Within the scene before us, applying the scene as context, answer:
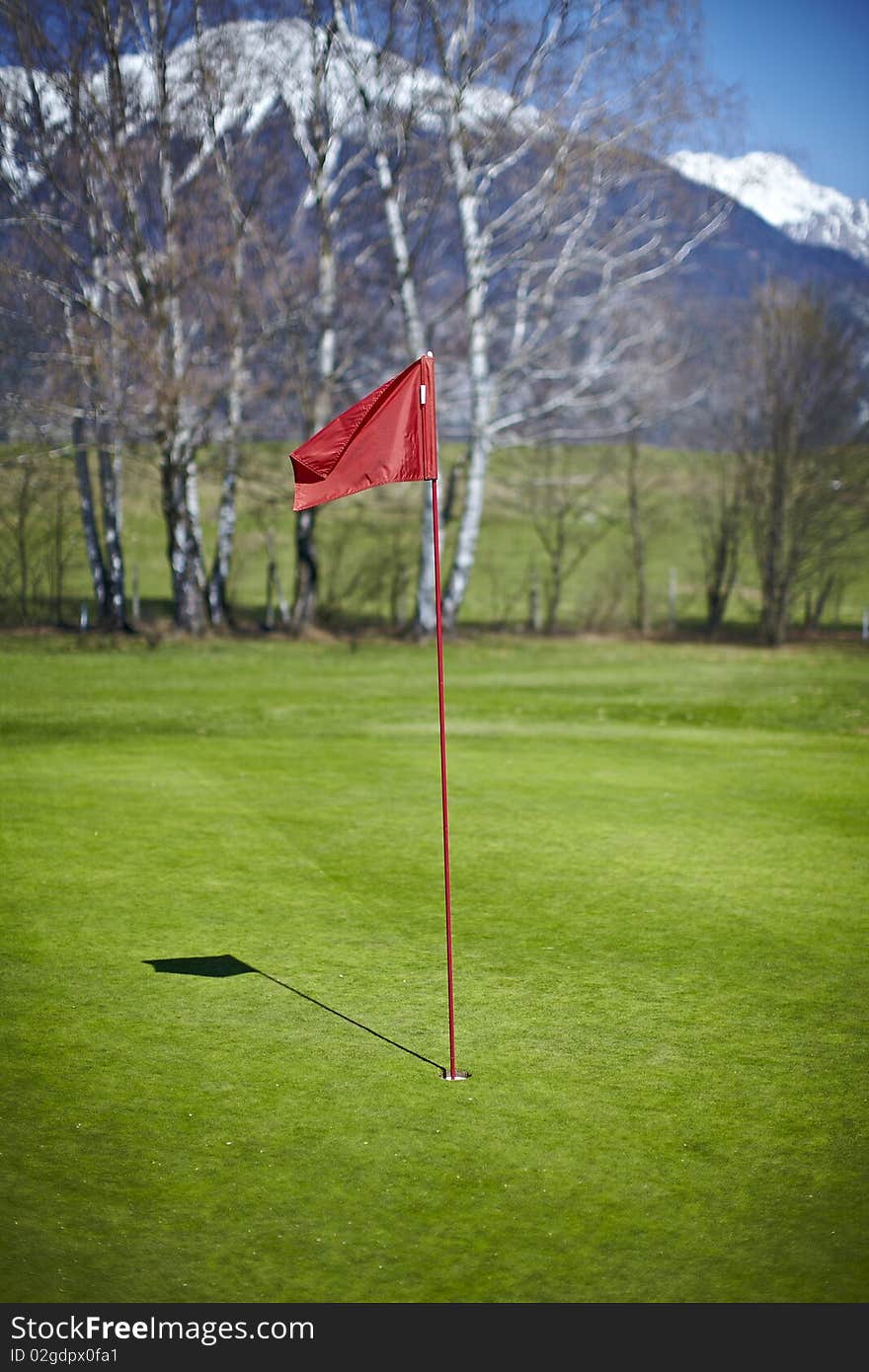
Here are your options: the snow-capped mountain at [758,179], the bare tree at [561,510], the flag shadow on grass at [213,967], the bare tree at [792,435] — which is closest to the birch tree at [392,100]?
the bare tree at [561,510]

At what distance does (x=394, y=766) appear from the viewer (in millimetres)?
12367

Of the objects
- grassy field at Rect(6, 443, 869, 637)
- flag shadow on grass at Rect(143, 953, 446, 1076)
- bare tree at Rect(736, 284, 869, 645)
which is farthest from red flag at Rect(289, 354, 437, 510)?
bare tree at Rect(736, 284, 869, 645)

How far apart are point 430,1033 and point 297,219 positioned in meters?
23.0

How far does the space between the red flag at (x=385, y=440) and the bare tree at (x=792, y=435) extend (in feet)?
79.1

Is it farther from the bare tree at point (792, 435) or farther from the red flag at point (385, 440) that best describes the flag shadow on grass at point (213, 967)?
the bare tree at point (792, 435)

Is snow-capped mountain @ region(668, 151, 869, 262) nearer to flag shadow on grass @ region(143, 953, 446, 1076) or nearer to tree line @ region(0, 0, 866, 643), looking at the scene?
tree line @ region(0, 0, 866, 643)

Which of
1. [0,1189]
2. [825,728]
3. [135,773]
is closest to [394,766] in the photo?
[135,773]

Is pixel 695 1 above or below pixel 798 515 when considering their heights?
above

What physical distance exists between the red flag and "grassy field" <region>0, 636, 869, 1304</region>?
7.26 feet

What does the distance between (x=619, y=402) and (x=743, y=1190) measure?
2884 centimetres

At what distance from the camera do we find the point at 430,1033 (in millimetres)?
5473

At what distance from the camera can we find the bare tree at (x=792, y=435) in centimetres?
2819

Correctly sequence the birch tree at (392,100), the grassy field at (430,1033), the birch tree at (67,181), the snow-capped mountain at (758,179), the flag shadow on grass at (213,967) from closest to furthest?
the grassy field at (430,1033) → the flag shadow on grass at (213,967) → the birch tree at (67,181) → the birch tree at (392,100) → the snow-capped mountain at (758,179)
